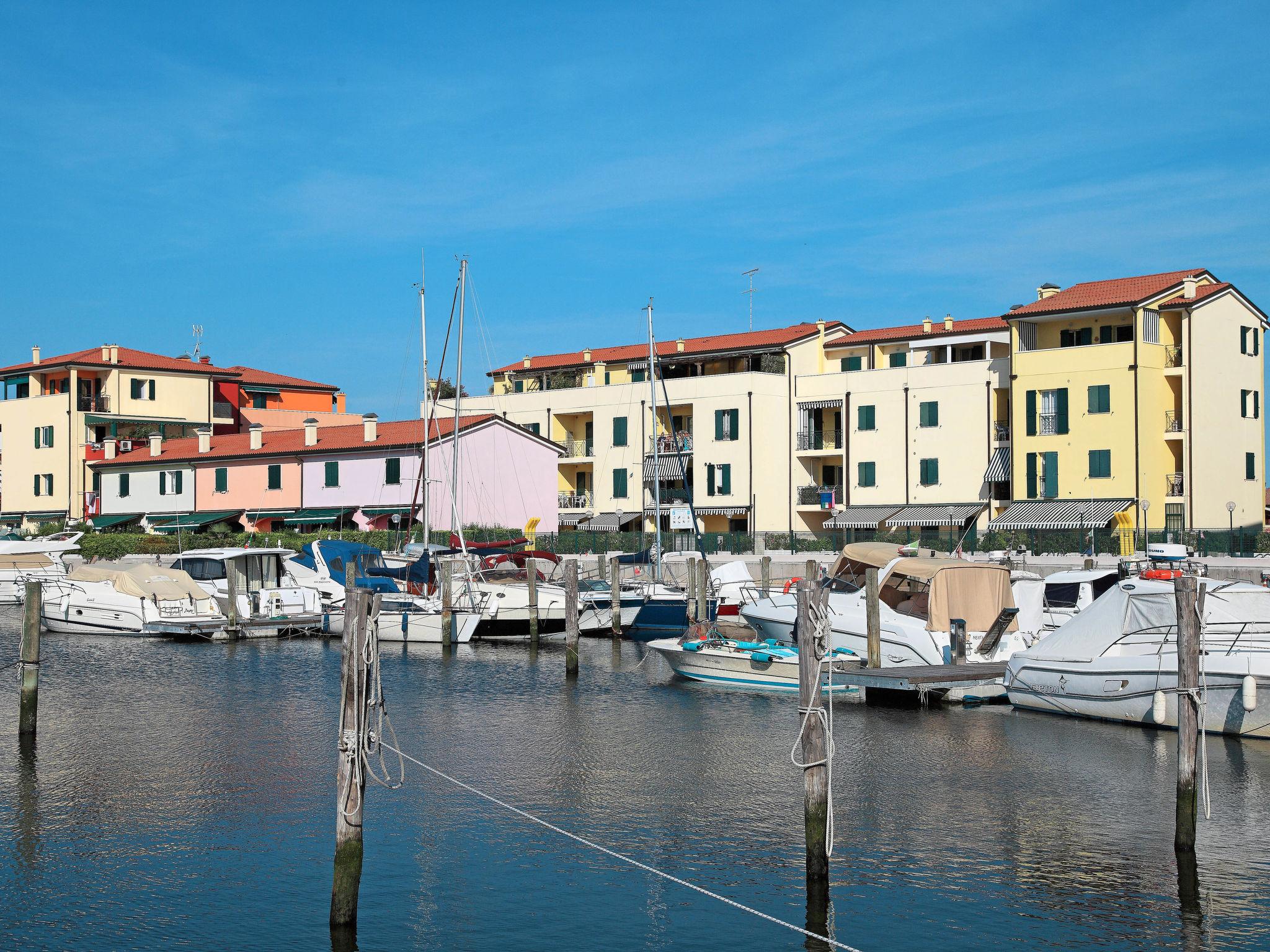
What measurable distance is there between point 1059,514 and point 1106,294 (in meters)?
10.0

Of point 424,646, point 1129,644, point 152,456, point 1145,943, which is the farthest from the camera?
point 152,456

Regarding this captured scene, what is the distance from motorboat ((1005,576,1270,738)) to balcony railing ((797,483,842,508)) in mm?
45275

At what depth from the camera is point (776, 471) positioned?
2817 inches

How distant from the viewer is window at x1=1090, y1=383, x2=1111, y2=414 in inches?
2309

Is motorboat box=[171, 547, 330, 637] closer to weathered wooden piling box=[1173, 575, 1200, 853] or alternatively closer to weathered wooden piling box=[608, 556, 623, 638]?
weathered wooden piling box=[608, 556, 623, 638]

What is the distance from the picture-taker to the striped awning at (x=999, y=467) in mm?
63344

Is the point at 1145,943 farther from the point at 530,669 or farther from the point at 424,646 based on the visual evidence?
the point at 424,646

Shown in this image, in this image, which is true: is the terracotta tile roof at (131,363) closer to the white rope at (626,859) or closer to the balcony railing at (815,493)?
the balcony railing at (815,493)

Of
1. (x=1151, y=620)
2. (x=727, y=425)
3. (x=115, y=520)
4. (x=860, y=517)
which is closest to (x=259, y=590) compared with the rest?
(x=1151, y=620)

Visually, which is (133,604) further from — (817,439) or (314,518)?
(817,439)

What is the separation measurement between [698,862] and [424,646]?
24625mm

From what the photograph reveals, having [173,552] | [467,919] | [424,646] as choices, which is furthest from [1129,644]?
[173,552]

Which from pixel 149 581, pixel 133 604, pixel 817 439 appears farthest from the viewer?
pixel 817 439

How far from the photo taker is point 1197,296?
59.2 metres
